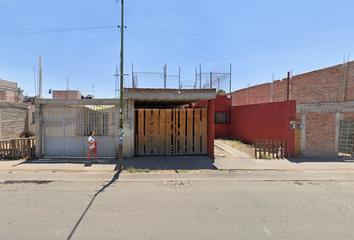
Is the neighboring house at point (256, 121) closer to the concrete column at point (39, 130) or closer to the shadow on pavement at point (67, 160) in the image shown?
the shadow on pavement at point (67, 160)

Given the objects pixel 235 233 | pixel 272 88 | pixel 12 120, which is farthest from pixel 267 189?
pixel 12 120

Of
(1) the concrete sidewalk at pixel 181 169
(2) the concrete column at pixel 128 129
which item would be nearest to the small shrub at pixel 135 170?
(1) the concrete sidewalk at pixel 181 169

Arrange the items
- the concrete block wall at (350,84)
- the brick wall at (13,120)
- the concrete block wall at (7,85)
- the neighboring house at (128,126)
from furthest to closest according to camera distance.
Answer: the concrete block wall at (7,85), the brick wall at (13,120), the concrete block wall at (350,84), the neighboring house at (128,126)

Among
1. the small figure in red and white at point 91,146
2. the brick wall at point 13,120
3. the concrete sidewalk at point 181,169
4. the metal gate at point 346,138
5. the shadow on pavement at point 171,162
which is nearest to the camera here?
the concrete sidewalk at point 181,169

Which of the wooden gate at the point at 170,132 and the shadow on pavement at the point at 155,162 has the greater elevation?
the wooden gate at the point at 170,132

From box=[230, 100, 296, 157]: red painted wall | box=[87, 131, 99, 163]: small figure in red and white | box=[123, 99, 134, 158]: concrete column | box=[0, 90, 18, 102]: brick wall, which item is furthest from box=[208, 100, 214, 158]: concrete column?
box=[0, 90, 18, 102]: brick wall

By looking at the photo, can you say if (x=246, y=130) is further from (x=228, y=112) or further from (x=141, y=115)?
(x=141, y=115)

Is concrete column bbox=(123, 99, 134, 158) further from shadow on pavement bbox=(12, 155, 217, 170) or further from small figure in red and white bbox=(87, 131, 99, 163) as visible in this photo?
small figure in red and white bbox=(87, 131, 99, 163)

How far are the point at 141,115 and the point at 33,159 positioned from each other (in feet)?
17.7

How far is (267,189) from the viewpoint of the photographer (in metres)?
5.63

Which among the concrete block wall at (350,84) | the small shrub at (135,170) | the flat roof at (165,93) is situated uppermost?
the concrete block wall at (350,84)

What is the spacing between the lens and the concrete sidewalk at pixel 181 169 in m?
6.61

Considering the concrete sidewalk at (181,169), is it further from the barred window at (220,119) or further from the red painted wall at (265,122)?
the barred window at (220,119)

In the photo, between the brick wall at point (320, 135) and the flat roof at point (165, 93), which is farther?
the brick wall at point (320, 135)
